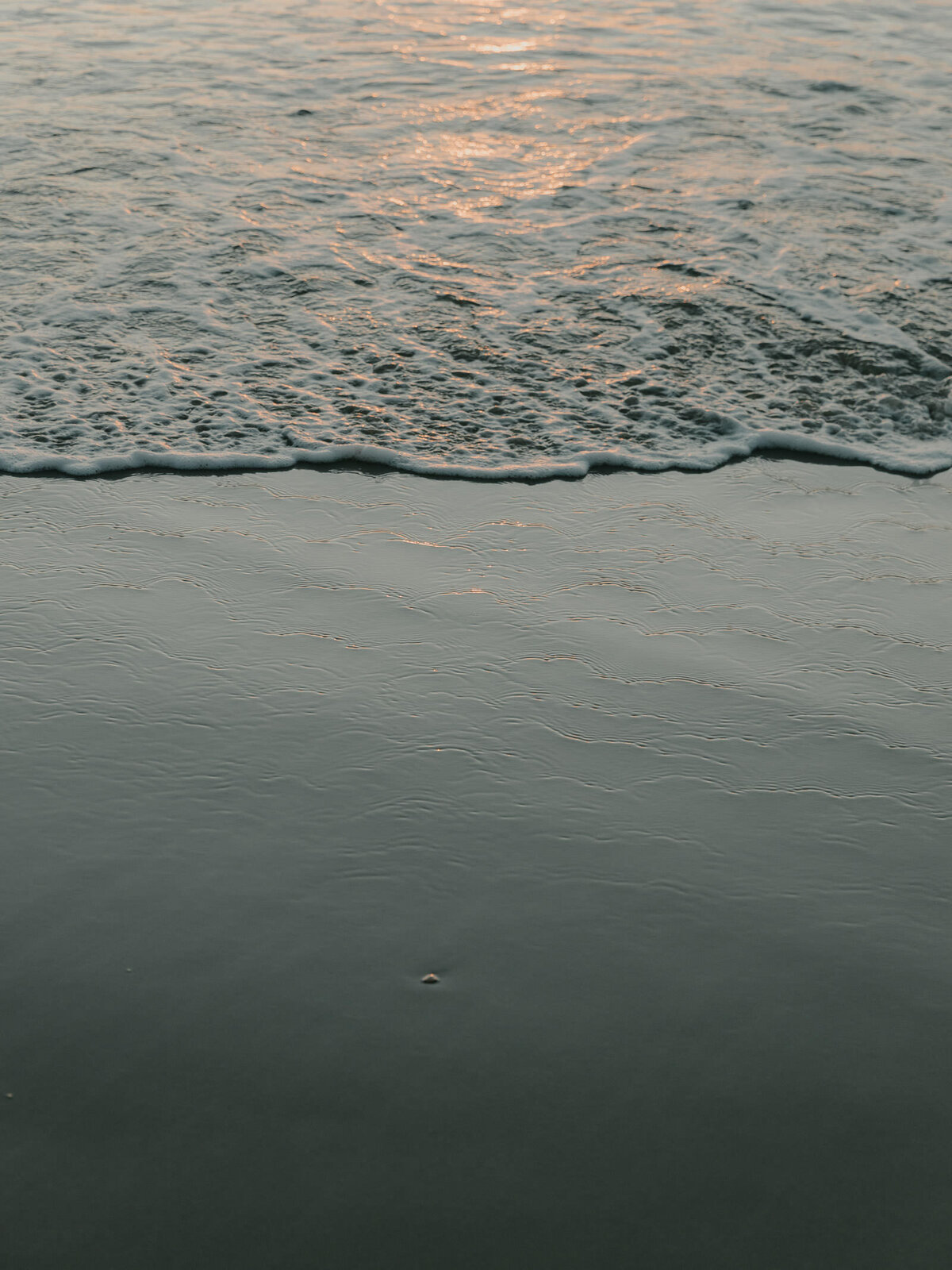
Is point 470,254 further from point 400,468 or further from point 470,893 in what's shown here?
point 470,893

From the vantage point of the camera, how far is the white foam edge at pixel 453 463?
14.8ft

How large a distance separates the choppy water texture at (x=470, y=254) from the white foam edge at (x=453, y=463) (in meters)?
0.02

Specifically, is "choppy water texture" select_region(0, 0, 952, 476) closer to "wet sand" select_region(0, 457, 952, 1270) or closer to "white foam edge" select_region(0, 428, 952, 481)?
"white foam edge" select_region(0, 428, 952, 481)

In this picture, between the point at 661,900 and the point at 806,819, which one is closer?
the point at 661,900

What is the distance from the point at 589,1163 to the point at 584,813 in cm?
96

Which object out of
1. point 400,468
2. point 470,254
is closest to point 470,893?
point 400,468

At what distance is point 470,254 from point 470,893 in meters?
4.91

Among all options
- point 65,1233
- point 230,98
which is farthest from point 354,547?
point 230,98

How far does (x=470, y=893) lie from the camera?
100 inches

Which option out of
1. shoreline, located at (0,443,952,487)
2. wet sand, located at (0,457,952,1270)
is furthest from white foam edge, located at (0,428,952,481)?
wet sand, located at (0,457,952,1270)

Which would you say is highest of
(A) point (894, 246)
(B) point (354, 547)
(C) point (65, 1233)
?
(A) point (894, 246)

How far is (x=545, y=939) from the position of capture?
243cm

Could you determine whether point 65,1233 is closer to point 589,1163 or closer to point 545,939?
point 589,1163

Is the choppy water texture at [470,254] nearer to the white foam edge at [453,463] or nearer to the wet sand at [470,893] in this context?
the white foam edge at [453,463]
